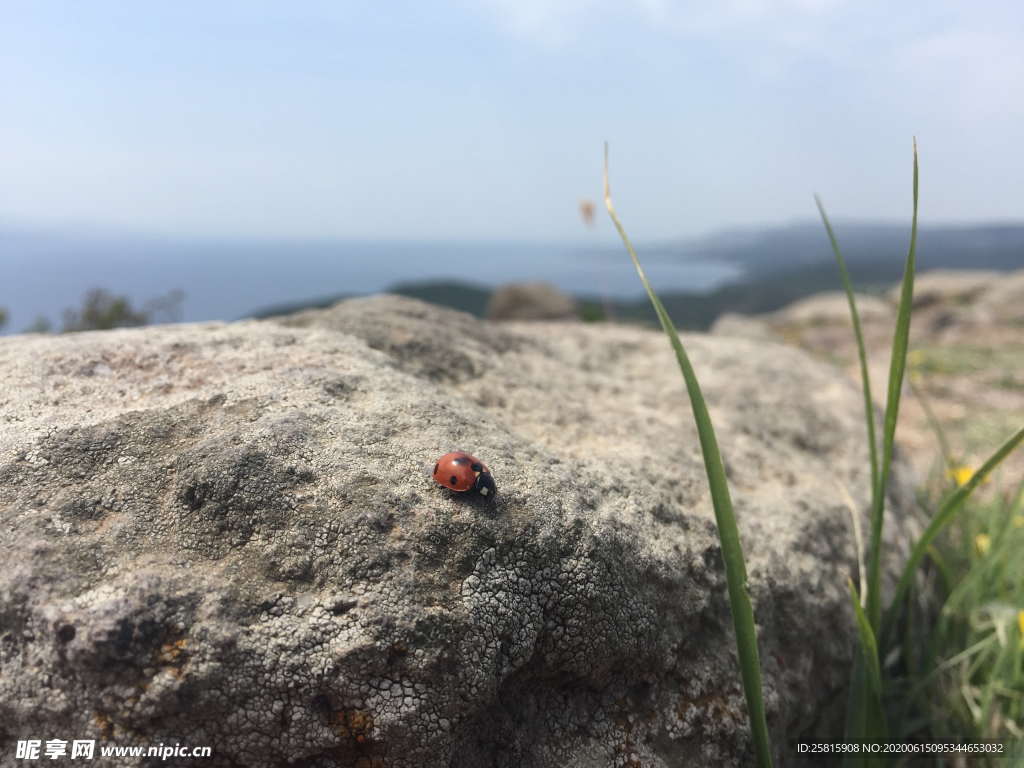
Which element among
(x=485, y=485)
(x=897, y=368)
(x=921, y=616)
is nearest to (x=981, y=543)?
(x=921, y=616)

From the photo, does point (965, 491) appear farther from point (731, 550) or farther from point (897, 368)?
point (731, 550)

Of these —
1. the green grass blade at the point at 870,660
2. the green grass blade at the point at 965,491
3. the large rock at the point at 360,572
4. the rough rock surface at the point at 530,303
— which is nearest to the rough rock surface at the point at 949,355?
the green grass blade at the point at 965,491

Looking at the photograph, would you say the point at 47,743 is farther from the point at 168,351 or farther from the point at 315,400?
the point at 168,351

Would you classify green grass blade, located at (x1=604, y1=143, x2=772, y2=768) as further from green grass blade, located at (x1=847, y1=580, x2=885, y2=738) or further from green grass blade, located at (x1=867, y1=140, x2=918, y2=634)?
green grass blade, located at (x1=867, y1=140, x2=918, y2=634)

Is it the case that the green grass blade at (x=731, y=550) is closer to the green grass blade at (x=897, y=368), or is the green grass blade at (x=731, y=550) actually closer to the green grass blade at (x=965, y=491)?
the green grass blade at (x=897, y=368)

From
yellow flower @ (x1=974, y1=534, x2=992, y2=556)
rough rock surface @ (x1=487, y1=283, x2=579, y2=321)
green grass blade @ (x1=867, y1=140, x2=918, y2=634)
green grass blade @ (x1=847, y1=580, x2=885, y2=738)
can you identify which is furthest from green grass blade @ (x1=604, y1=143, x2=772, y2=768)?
rough rock surface @ (x1=487, y1=283, x2=579, y2=321)

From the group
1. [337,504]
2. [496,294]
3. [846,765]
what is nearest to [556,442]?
[337,504]
